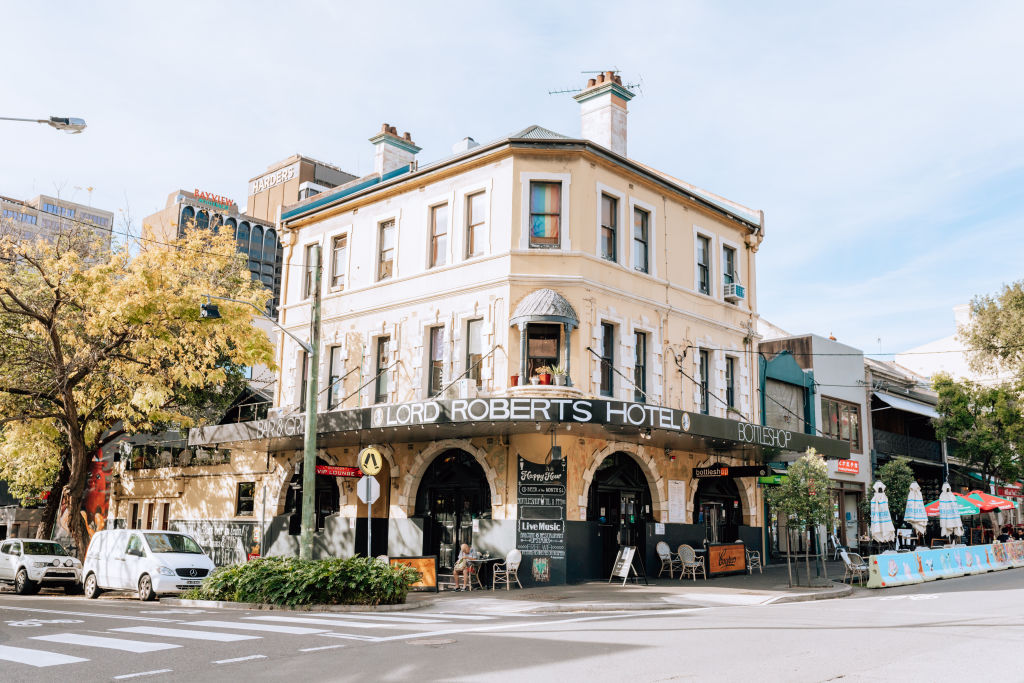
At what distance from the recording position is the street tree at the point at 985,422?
120ft

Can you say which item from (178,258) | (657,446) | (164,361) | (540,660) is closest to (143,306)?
(178,258)

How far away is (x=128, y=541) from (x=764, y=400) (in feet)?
65.3

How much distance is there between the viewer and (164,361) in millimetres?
26203

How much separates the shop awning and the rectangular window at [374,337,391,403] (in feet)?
68.7

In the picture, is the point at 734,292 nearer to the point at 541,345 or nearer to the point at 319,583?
the point at 541,345

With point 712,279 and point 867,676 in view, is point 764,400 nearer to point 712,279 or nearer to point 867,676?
point 712,279

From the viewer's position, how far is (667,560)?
910 inches

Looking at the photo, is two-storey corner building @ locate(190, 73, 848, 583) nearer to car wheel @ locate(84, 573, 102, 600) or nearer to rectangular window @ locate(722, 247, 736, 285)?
rectangular window @ locate(722, 247, 736, 285)

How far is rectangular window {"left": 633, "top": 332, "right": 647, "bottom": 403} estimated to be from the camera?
23953 mm

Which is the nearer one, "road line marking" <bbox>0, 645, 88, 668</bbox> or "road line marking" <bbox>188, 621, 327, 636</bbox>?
"road line marking" <bbox>0, 645, 88, 668</bbox>

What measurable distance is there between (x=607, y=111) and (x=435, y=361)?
9011 mm

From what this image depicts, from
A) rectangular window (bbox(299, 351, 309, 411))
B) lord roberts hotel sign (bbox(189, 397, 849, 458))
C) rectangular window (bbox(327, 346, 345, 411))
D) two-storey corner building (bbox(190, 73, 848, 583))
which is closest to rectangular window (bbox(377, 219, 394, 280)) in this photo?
two-storey corner building (bbox(190, 73, 848, 583))

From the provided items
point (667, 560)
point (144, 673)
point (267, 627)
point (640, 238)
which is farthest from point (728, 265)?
point (144, 673)

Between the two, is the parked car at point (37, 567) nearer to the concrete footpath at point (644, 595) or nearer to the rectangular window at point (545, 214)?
the concrete footpath at point (644, 595)
